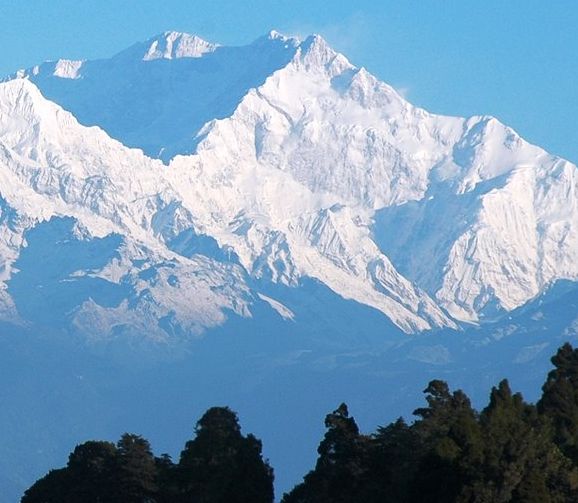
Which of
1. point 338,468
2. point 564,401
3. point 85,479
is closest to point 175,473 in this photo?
point 85,479

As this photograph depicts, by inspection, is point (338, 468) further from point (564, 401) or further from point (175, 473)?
point (564, 401)

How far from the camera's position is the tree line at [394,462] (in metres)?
84.1

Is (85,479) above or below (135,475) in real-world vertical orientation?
above

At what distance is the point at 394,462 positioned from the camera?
100m

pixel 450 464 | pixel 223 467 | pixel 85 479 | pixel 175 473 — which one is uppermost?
pixel 85 479

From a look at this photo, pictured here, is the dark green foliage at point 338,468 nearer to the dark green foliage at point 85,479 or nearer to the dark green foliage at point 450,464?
the dark green foliage at point 450,464

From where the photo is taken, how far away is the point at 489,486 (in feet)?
271

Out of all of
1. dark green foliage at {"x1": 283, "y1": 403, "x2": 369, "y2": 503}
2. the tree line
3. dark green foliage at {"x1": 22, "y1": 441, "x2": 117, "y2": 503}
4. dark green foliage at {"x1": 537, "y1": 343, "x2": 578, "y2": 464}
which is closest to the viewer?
the tree line

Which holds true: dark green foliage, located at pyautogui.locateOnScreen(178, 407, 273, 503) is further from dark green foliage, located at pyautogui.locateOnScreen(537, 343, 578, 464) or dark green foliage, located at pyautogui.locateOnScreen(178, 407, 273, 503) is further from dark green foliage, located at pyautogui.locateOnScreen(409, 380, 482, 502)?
dark green foliage, located at pyautogui.locateOnScreen(409, 380, 482, 502)

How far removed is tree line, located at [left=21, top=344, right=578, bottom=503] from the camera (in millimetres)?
84125

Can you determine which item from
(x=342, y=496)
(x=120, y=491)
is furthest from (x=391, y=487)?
(x=120, y=491)

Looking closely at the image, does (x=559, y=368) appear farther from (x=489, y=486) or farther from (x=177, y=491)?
(x=489, y=486)

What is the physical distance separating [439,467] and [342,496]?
14490mm

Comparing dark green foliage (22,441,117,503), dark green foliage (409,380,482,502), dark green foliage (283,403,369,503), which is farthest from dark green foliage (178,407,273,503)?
dark green foliage (409,380,482,502)
